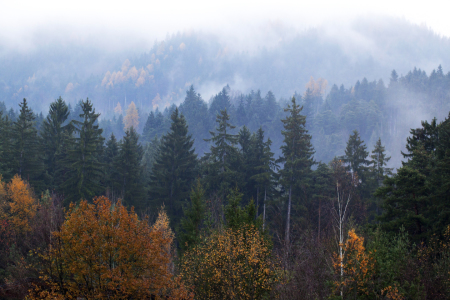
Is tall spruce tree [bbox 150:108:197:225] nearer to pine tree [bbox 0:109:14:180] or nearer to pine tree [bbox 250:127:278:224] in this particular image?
pine tree [bbox 250:127:278:224]

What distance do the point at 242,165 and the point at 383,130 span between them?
85.1 metres

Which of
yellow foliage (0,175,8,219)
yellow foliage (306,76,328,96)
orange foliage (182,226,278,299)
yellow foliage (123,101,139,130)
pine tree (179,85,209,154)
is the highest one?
yellow foliage (306,76,328,96)

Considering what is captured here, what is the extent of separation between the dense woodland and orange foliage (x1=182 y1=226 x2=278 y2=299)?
0.12 m

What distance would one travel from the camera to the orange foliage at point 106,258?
14469 mm

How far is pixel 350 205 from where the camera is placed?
111 feet

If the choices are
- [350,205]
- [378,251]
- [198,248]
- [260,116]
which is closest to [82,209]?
[198,248]

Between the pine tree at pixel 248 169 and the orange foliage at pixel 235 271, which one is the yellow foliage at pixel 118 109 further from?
the orange foliage at pixel 235 271

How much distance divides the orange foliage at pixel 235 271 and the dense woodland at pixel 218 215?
12 centimetres

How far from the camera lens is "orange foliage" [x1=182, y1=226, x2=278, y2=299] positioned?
1689 cm

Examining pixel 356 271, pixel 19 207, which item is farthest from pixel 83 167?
pixel 356 271

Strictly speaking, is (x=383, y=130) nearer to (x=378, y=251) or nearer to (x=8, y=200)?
(x=378, y=251)

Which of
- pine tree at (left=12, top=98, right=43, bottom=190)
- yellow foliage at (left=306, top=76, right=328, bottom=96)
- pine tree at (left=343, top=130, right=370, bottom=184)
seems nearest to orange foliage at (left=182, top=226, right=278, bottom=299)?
pine tree at (left=343, top=130, right=370, bottom=184)

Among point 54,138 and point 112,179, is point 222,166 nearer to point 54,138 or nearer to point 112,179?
point 112,179

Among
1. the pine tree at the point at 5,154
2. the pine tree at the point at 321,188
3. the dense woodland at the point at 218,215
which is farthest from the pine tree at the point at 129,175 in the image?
the pine tree at the point at 321,188
